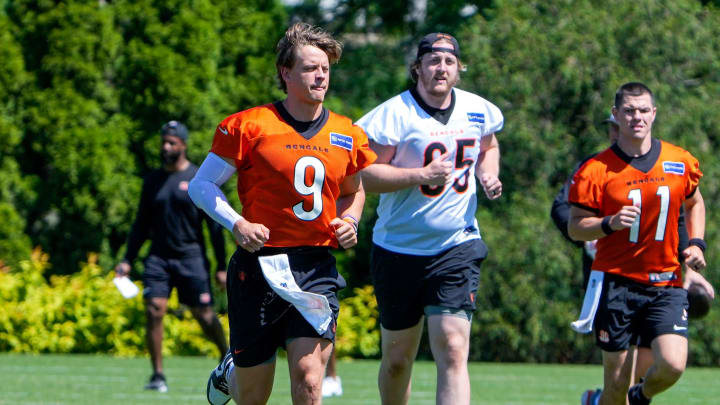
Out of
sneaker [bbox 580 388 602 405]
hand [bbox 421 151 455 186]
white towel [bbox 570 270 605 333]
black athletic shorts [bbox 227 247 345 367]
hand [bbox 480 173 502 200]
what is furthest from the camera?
sneaker [bbox 580 388 602 405]

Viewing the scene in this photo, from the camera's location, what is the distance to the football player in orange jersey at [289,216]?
5645 mm

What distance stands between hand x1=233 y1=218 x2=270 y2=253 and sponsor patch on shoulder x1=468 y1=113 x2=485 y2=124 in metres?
1.98

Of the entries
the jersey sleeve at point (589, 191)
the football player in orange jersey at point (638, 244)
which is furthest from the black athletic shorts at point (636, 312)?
the jersey sleeve at point (589, 191)

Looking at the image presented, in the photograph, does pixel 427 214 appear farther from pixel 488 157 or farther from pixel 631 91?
pixel 631 91

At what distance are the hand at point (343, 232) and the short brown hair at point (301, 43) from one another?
0.73m

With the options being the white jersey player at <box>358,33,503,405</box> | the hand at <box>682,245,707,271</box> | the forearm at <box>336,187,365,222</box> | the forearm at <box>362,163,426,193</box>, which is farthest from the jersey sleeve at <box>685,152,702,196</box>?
the forearm at <box>336,187,365,222</box>

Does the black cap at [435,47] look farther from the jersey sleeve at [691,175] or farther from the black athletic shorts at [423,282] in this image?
the jersey sleeve at [691,175]

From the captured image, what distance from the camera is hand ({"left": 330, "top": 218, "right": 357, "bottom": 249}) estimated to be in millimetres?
5652

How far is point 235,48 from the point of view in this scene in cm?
1977

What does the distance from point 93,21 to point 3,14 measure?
5.13ft

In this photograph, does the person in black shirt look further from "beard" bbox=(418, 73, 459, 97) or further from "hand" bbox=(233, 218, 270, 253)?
"hand" bbox=(233, 218, 270, 253)

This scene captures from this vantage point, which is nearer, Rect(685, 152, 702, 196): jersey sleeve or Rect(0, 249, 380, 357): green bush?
Rect(685, 152, 702, 196): jersey sleeve

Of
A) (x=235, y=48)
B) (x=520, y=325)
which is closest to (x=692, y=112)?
(x=520, y=325)

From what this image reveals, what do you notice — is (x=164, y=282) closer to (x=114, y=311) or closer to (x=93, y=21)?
(x=114, y=311)
